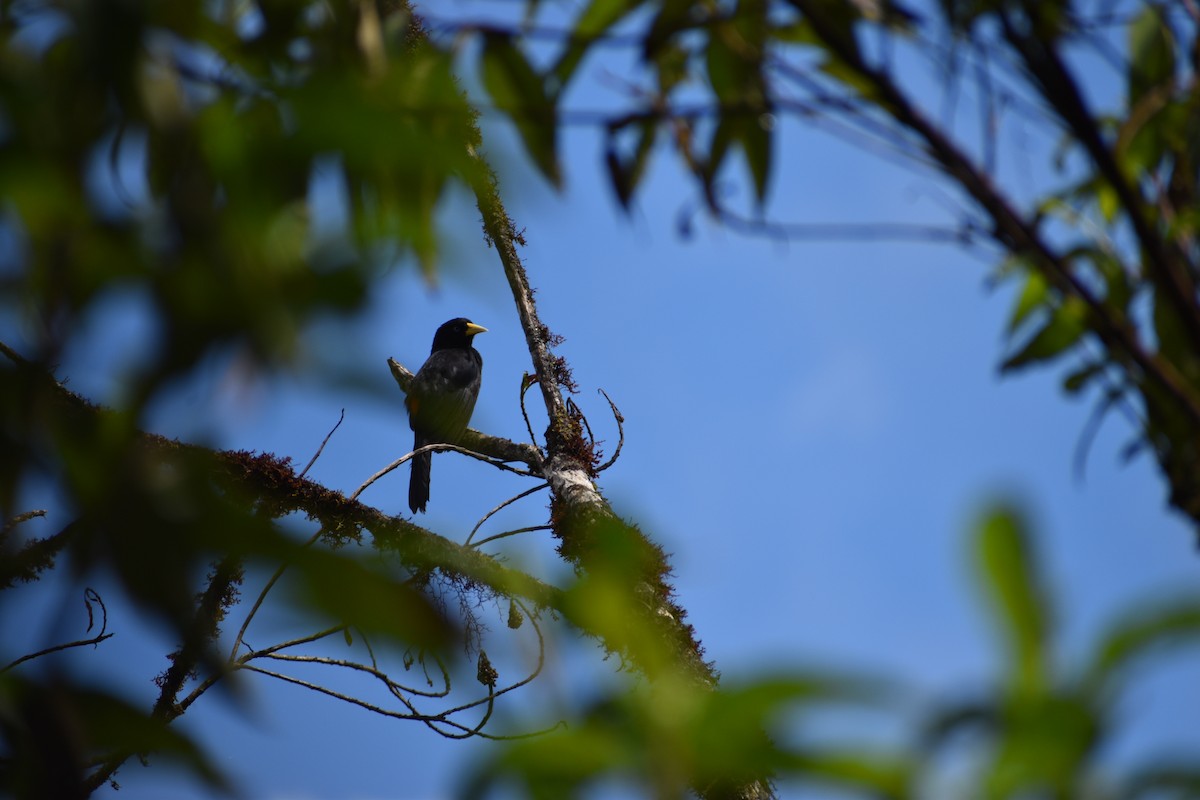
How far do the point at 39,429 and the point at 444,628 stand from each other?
1.03ft

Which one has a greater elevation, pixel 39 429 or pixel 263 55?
pixel 263 55

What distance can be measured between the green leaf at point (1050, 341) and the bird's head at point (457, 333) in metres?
6.99

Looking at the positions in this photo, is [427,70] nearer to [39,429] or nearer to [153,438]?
[39,429]

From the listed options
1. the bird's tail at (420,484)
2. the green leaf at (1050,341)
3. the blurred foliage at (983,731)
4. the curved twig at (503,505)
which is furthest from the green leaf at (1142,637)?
the bird's tail at (420,484)

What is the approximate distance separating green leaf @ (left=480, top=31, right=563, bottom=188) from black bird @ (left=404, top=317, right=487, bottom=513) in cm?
557

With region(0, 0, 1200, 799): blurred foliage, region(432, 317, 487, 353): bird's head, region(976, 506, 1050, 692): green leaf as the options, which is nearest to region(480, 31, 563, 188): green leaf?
region(0, 0, 1200, 799): blurred foliage

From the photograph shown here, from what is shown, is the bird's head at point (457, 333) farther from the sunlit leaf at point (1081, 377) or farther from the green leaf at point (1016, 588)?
the green leaf at point (1016, 588)

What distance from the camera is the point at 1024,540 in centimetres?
44

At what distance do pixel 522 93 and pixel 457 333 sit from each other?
7.06m

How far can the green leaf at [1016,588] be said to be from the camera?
1.44 feet

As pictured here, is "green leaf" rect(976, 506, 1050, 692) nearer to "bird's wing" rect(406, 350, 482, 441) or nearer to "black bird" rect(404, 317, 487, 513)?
"black bird" rect(404, 317, 487, 513)

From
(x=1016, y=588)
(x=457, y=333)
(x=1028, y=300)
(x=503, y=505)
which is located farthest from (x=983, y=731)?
(x=457, y=333)

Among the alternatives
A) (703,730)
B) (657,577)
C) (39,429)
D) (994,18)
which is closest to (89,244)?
(39,429)

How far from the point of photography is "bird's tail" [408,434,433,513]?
6.46 meters
